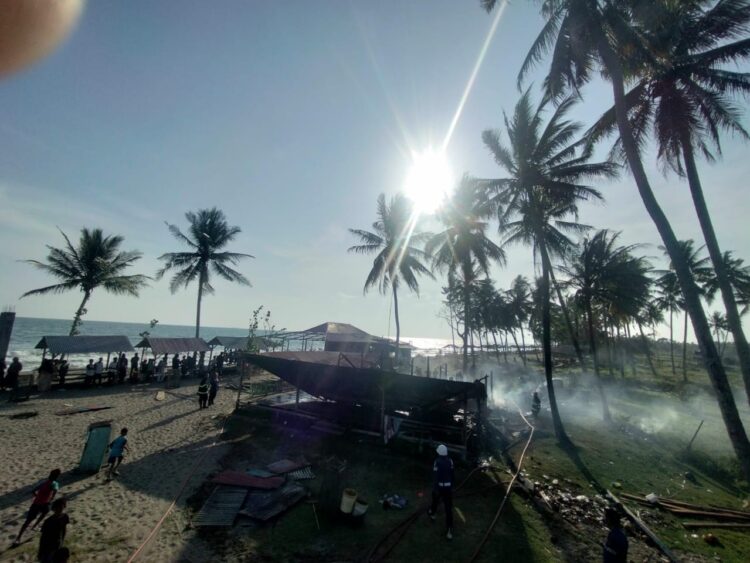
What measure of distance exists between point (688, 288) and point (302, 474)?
1329cm

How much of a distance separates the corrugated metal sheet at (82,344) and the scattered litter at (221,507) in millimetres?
19250

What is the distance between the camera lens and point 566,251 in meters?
19.3

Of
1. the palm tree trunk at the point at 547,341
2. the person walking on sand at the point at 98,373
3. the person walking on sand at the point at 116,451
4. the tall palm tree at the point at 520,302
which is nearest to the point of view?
the person walking on sand at the point at 116,451

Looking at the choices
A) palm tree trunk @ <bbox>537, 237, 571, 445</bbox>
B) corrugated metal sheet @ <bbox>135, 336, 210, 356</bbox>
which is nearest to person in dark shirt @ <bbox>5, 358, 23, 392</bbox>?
corrugated metal sheet @ <bbox>135, 336, 210, 356</bbox>

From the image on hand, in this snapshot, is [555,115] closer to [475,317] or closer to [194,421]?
[194,421]

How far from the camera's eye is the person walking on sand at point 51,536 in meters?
5.95

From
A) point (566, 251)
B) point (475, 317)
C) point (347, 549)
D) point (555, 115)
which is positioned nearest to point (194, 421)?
point (347, 549)

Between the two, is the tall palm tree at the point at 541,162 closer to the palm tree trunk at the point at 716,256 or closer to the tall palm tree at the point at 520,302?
the palm tree trunk at the point at 716,256

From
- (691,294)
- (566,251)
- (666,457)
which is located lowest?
(666,457)

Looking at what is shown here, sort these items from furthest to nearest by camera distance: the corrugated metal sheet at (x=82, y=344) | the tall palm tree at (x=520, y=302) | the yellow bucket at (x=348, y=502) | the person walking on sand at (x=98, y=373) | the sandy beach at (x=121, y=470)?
the tall palm tree at (x=520, y=302)
the person walking on sand at (x=98, y=373)
the corrugated metal sheet at (x=82, y=344)
the yellow bucket at (x=348, y=502)
the sandy beach at (x=121, y=470)

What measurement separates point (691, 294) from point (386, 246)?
69.5 feet

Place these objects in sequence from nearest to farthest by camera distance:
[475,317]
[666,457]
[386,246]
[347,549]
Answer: [347,549]
[666,457]
[386,246]
[475,317]

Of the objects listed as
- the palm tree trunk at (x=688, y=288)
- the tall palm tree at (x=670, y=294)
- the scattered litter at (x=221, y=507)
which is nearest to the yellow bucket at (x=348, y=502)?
the scattered litter at (x=221, y=507)

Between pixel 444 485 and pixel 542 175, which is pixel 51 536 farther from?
pixel 542 175
